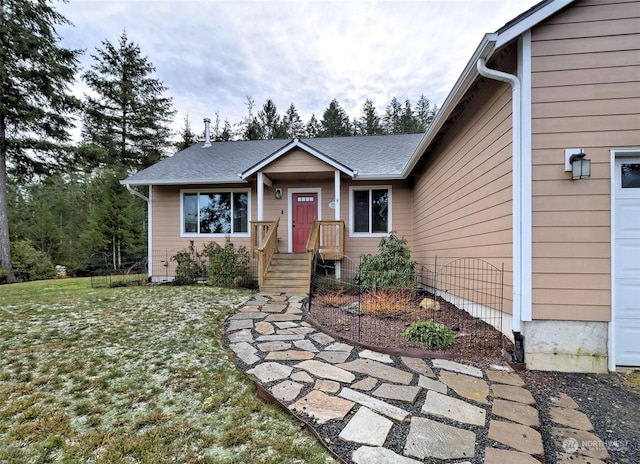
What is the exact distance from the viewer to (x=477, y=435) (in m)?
1.81

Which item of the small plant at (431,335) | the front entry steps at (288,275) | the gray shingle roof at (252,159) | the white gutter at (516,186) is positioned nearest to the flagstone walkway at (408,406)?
the small plant at (431,335)

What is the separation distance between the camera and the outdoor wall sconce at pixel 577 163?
110 inches

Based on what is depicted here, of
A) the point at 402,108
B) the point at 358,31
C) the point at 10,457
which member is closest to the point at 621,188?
the point at 10,457

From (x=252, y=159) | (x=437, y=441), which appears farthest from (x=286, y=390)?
(x=252, y=159)

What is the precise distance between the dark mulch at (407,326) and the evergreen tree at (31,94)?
12.3 metres

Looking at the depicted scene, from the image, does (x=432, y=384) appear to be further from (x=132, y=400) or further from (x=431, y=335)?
(x=132, y=400)

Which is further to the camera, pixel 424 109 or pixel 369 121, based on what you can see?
pixel 424 109

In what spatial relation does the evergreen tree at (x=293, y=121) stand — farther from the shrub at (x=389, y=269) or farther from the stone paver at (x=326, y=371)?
the stone paver at (x=326, y=371)

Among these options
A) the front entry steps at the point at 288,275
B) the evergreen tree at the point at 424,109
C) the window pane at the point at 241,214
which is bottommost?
the front entry steps at the point at 288,275

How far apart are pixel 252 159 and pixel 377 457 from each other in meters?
Answer: 9.20

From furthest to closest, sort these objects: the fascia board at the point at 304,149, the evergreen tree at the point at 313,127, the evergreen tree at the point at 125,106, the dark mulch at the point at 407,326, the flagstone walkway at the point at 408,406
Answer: the evergreen tree at the point at 313,127 → the evergreen tree at the point at 125,106 → the fascia board at the point at 304,149 → the dark mulch at the point at 407,326 → the flagstone walkway at the point at 408,406

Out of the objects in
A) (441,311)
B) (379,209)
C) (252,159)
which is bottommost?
(441,311)

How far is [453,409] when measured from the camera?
6.85 ft

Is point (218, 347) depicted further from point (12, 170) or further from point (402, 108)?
point (402, 108)
